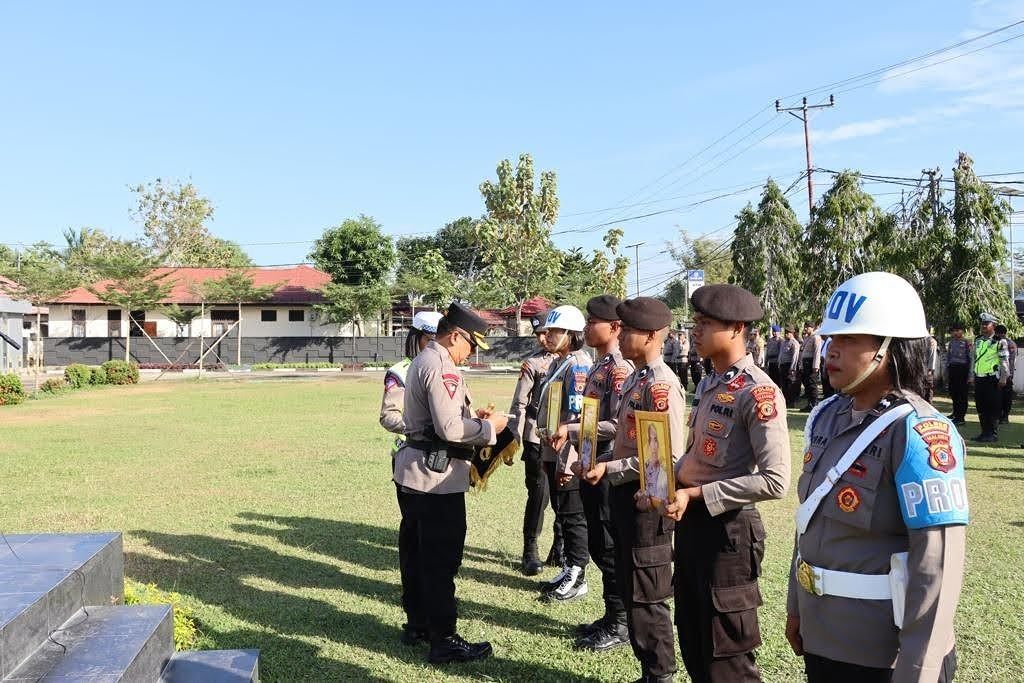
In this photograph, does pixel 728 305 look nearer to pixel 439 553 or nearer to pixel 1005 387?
pixel 439 553

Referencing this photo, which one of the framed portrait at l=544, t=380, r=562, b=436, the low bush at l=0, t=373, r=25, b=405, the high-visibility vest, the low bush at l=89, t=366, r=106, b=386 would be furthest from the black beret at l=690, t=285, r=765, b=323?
the low bush at l=89, t=366, r=106, b=386

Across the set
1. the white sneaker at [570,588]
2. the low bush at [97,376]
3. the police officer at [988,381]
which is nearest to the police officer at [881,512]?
the white sneaker at [570,588]

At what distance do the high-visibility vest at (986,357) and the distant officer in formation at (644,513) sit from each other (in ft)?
34.2

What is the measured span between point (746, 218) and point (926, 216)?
428 inches

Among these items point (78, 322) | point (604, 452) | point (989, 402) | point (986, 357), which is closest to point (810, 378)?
point (986, 357)

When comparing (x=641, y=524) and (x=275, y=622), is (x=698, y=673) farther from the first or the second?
(x=275, y=622)

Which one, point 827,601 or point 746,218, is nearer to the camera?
point 827,601

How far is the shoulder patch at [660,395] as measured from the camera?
3693 millimetres

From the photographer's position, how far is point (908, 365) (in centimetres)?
215

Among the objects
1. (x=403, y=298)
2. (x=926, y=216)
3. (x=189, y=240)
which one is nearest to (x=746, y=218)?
(x=926, y=216)

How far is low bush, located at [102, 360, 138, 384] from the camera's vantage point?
94.2 feet

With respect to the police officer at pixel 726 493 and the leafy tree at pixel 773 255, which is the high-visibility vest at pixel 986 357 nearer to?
the police officer at pixel 726 493

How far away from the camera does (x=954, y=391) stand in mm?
13766

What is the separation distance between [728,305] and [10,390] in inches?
869
